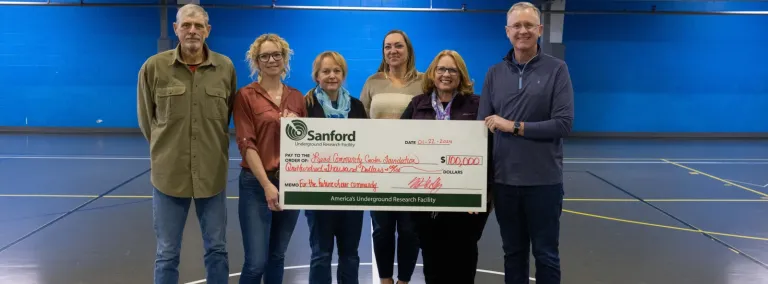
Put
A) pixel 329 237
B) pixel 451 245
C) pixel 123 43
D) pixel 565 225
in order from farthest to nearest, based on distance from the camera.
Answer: pixel 123 43 < pixel 565 225 < pixel 329 237 < pixel 451 245

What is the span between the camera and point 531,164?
9.53 feet

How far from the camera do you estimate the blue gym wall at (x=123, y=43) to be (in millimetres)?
13805

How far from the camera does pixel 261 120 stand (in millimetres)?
2965

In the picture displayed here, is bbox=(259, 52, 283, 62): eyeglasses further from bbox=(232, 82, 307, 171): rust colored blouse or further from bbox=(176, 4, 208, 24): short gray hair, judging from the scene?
bbox=(176, 4, 208, 24): short gray hair

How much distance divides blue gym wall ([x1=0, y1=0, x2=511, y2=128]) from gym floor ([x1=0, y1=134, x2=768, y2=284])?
3530 mm

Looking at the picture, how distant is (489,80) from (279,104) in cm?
110

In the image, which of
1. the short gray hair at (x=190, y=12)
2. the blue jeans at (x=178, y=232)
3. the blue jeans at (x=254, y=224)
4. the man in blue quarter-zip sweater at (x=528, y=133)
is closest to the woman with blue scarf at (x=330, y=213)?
the blue jeans at (x=254, y=224)

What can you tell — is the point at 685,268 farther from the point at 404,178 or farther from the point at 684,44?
the point at 684,44

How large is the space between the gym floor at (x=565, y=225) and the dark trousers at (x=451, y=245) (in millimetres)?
1220

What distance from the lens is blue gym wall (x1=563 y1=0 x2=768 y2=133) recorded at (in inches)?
567

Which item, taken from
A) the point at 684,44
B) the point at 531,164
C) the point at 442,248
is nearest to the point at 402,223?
the point at 442,248

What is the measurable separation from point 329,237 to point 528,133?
1186 millimetres
